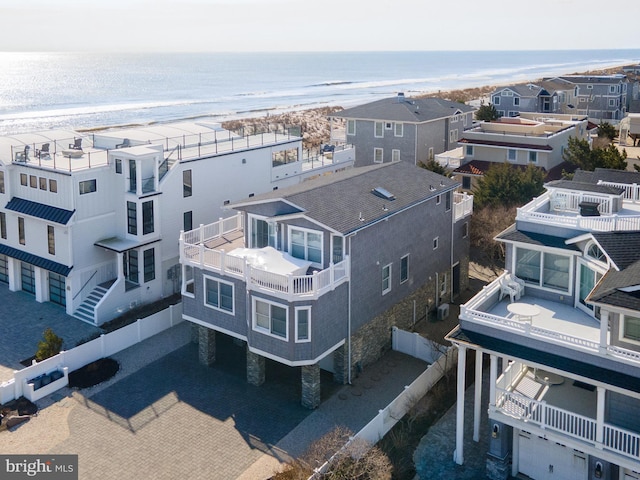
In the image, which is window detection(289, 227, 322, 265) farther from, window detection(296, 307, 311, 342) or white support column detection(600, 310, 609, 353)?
white support column detection(600, 310, 609, 353)

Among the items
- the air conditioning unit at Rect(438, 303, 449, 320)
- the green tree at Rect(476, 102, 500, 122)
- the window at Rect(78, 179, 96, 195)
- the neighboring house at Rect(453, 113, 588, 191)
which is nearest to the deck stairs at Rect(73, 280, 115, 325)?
the window at Rect(78, 179, 96, 195)

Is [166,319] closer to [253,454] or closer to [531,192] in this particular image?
[253,454]

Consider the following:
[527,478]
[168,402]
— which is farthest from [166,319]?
[527,478]

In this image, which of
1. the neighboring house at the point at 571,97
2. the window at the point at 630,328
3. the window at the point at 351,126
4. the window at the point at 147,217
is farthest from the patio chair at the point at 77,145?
the neighboring house at the point at 571,97

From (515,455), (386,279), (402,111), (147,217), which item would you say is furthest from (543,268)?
(402,111)

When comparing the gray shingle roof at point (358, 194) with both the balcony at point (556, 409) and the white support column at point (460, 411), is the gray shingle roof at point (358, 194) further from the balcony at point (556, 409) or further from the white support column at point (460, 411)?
the balcony at point (556, 409)

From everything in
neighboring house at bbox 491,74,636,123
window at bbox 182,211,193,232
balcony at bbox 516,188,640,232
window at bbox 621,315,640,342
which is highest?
neighboring house at bbox 491,74,636,123
